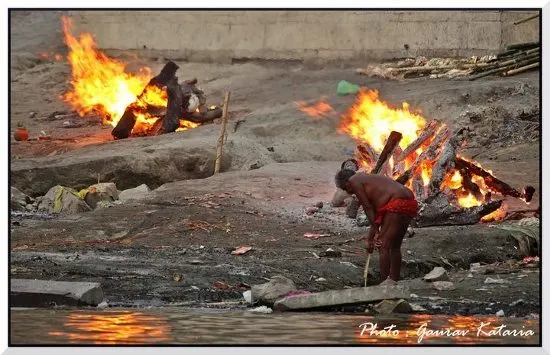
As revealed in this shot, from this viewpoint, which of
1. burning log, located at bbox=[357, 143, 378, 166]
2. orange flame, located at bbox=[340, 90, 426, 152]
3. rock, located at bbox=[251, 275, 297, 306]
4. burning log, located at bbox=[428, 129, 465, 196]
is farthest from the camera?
orange flame, located at bbox=[340, 90, 426, 152]

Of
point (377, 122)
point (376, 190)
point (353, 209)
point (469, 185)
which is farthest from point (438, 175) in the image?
point (376, 190)

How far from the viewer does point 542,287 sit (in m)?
14.1

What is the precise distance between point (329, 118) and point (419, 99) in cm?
132

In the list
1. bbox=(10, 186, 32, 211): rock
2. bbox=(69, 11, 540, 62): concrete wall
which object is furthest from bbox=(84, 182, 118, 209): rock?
bbox=(69, 11, 540, 62): concrete wall

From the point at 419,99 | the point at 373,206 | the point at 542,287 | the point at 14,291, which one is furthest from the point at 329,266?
the point at 419,99

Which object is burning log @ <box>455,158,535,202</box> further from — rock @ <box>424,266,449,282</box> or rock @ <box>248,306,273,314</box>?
rock @ <box>248,306,273,314</box>

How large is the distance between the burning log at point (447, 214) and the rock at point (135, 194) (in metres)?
3.46

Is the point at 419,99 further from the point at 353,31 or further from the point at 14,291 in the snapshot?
the point at 14,291

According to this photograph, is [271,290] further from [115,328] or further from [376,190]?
[115,328]

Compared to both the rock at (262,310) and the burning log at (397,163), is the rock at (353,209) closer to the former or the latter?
the burning log at (397,163)

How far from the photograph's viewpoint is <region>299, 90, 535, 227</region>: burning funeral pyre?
1691 cm

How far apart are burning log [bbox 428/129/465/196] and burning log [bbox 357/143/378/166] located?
1.02 meters

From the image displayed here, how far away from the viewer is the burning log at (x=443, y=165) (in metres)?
17.1

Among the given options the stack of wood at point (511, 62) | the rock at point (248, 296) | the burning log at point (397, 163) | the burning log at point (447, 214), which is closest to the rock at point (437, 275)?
the rock at point (248, 296)
